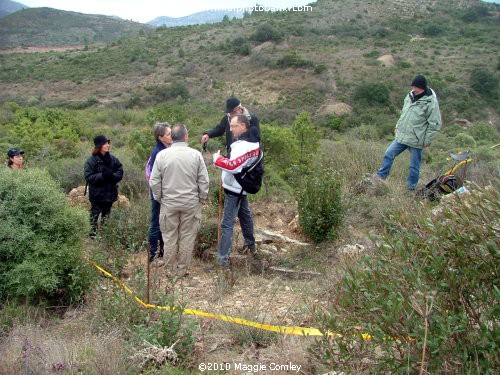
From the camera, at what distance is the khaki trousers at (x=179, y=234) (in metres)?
4.75

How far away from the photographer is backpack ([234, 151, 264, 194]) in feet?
15.0

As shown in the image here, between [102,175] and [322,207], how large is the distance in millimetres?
2561

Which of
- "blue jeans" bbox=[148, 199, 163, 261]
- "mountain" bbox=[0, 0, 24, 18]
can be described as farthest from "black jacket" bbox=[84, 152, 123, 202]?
"mountain" bbox=[0, 0, 24, 18]

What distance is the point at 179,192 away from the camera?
4.60 metres

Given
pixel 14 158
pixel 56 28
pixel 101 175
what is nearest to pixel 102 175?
pixel 101 175

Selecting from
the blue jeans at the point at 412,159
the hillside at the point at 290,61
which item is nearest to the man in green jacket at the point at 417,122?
the blue jeans at the point at 412,159

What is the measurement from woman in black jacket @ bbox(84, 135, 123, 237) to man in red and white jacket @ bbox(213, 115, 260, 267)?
4.84 ft

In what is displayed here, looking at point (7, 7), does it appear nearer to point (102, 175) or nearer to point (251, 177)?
point (102, 175)

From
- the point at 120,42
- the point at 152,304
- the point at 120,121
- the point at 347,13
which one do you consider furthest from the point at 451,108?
the point at 120,42

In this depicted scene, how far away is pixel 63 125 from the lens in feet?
42.9

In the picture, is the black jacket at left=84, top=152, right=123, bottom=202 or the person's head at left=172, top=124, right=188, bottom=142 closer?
the person's head at left=172, top=124, right=188, bottom=142

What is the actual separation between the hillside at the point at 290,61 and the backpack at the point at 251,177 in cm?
2482

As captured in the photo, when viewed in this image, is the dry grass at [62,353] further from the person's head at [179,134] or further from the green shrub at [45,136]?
the green shrub at [45,136]

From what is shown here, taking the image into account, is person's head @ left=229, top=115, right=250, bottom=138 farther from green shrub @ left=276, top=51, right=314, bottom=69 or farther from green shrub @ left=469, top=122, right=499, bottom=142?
green shrub @ left=276, top=51, right=314, bottom=69
